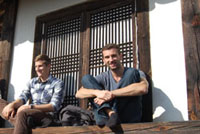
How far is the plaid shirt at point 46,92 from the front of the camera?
3.55 meters

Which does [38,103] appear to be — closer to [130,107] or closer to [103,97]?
[103,97]

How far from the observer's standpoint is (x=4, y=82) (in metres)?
4.61

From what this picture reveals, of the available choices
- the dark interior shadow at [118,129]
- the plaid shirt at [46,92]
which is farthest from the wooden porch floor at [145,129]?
the plaid shirt at [46,92]

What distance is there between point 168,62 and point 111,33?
942 millimetres

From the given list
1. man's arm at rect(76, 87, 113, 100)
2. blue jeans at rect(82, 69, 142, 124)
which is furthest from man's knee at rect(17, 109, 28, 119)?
blue jeans at rect(82, 69, 142, 124)

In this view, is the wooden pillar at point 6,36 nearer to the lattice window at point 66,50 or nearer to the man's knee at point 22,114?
the lattice window at point 66,50

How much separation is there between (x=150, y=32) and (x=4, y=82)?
2457 mm

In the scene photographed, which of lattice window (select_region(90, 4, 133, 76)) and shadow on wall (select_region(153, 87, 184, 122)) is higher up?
lattice window (select_region(90, 4, 133, 76))

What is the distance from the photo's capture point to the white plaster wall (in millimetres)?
3223

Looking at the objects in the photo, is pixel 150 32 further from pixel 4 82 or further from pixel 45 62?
pixel 4 82

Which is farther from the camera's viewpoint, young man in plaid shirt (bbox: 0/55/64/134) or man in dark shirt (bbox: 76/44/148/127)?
young man in plaid shirt (bbox: 0/55/64/134)

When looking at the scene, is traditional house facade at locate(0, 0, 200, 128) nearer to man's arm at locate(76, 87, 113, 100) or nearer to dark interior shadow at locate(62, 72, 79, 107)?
dark interior shadow at locate(62, 72, 79, 107)

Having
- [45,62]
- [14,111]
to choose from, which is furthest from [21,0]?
[14,111]

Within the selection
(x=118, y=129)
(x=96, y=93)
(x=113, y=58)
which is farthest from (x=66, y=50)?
(x=118, y=129)
